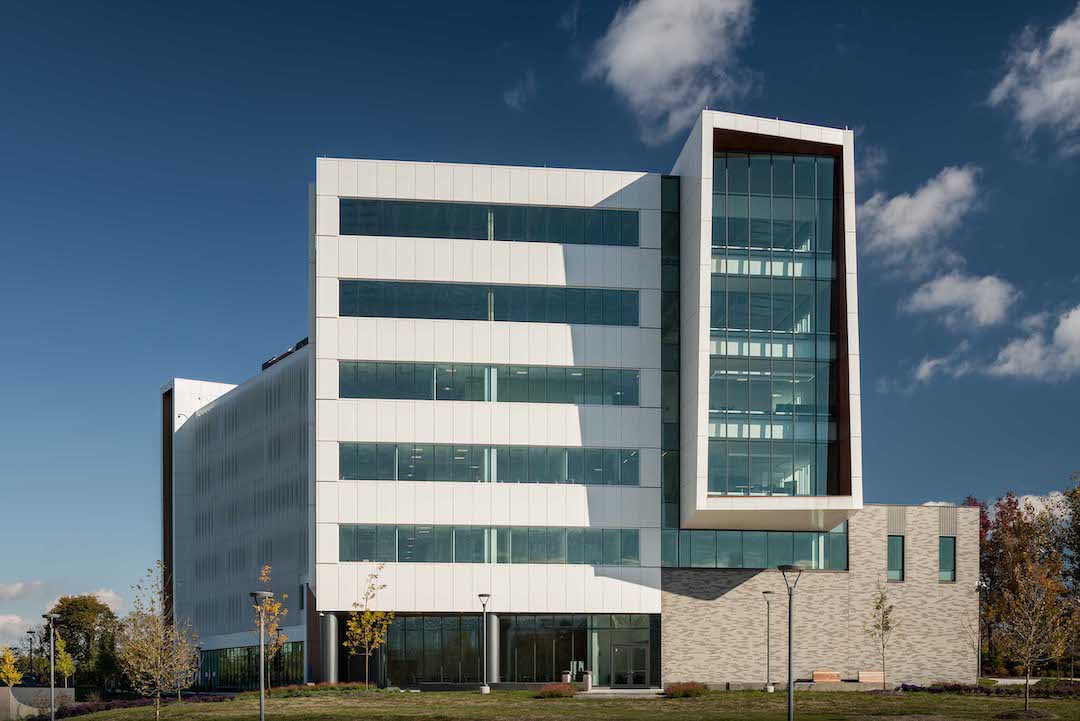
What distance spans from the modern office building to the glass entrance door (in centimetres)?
10

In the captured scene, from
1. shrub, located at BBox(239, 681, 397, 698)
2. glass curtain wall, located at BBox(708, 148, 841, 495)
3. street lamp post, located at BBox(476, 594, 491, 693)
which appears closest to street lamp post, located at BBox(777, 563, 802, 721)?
glass curtain wall, located at BBox(708, 148, 841, 495)

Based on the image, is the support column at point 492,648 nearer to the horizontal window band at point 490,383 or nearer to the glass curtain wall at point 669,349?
the glass curtain wall at point 669,349

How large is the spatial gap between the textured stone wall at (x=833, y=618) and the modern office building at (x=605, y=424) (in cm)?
11

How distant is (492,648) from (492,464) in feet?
29.1

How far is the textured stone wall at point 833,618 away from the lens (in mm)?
60875

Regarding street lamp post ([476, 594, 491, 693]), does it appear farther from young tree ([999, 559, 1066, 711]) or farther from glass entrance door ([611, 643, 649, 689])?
young tree ([999, 559, 1066, 711])

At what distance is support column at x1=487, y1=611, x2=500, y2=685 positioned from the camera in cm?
6012

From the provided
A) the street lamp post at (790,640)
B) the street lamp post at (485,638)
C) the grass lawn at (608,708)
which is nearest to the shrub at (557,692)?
the grass lawn at (608,708)

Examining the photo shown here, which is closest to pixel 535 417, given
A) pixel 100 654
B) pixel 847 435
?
pixel 847 435

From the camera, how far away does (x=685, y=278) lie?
199 ft

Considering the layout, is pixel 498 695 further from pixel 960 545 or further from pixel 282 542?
pixel 282 542

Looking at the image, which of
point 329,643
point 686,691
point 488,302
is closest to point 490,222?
point 488,302

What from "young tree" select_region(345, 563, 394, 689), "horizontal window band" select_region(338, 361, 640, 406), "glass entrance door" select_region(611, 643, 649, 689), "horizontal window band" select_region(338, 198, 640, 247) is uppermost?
"horizontal window band" select_region(338, 198, 640, 247)

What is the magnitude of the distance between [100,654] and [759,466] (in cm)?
5916
